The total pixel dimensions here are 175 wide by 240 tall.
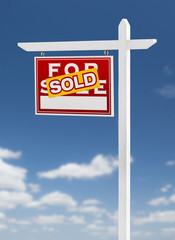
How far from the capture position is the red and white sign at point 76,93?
4.78m

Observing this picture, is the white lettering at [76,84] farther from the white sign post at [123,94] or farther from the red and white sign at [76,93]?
the white sign post at [123,94]

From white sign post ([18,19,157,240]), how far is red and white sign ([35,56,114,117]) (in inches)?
3.9

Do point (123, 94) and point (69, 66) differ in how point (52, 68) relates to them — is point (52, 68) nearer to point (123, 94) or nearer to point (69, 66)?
point (69, 66)

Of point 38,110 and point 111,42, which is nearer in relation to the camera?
point 111,42

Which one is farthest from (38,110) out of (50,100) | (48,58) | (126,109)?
(126,109)

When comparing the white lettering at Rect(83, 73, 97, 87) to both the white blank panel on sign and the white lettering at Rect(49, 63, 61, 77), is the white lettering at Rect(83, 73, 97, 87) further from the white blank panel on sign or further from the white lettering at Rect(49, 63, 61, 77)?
the white lettering at Rect(49, 63, 61, 77)

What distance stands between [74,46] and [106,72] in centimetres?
39

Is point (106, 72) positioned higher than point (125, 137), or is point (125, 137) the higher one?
point (106, 72)

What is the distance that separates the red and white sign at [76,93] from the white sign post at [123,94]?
10cm

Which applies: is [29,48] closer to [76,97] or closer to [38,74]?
[38,74]

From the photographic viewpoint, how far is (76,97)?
16.0 ft

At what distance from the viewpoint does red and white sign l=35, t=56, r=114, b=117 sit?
4.78 meters

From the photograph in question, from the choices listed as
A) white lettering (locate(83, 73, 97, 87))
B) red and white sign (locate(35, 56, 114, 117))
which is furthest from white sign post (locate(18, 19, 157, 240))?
white lettering (locate(83, 73, 97, 87))

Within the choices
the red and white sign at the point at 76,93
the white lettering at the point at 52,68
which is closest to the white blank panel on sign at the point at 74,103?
the red and white sign at the point at 76,93
